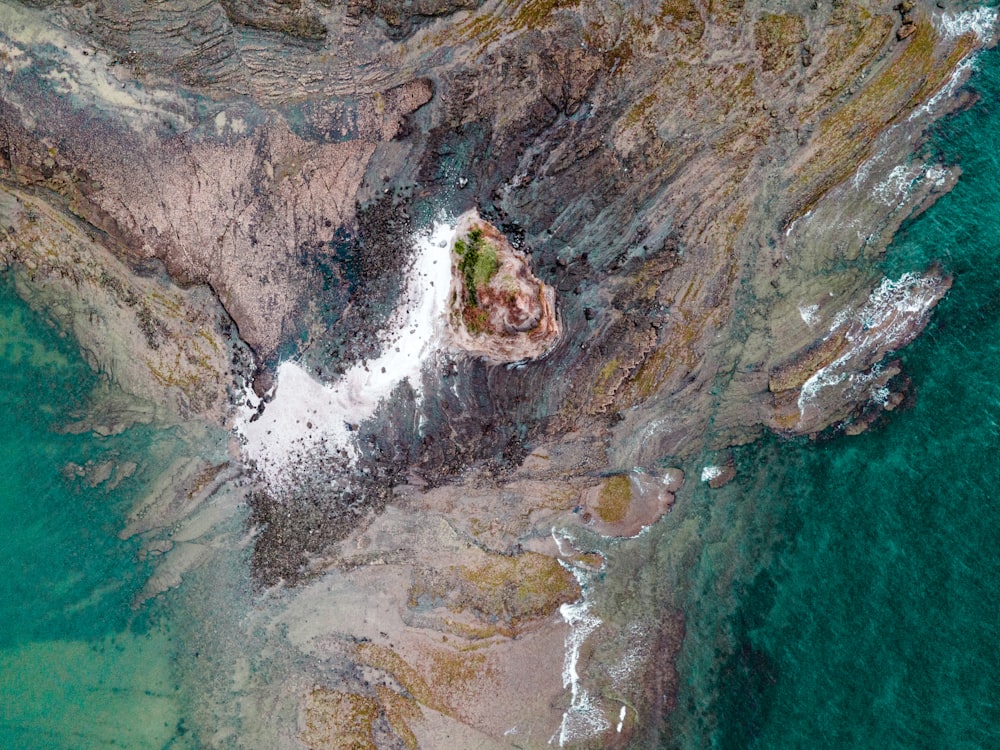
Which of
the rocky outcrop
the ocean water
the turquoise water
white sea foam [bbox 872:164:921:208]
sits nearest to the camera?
the ocean water

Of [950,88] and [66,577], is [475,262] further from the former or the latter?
[66,577]

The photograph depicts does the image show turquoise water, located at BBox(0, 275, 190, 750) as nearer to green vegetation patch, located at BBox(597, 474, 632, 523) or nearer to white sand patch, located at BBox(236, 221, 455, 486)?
white sand patch, located at BBox(236, 221, 455, 486)

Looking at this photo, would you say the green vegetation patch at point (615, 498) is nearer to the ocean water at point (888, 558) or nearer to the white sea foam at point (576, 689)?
the white sea foam at point (576, 689)

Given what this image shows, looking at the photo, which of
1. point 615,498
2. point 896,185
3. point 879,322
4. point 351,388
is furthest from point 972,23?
point 351,388

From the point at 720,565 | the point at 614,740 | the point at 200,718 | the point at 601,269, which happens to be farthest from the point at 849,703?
the point at 200,718

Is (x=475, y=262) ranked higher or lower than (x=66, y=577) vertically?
higher

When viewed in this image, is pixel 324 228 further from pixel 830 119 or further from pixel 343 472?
pixel 830 119

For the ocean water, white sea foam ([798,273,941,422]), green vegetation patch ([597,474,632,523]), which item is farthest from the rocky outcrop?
white sea foam ([798,273,941,422])
